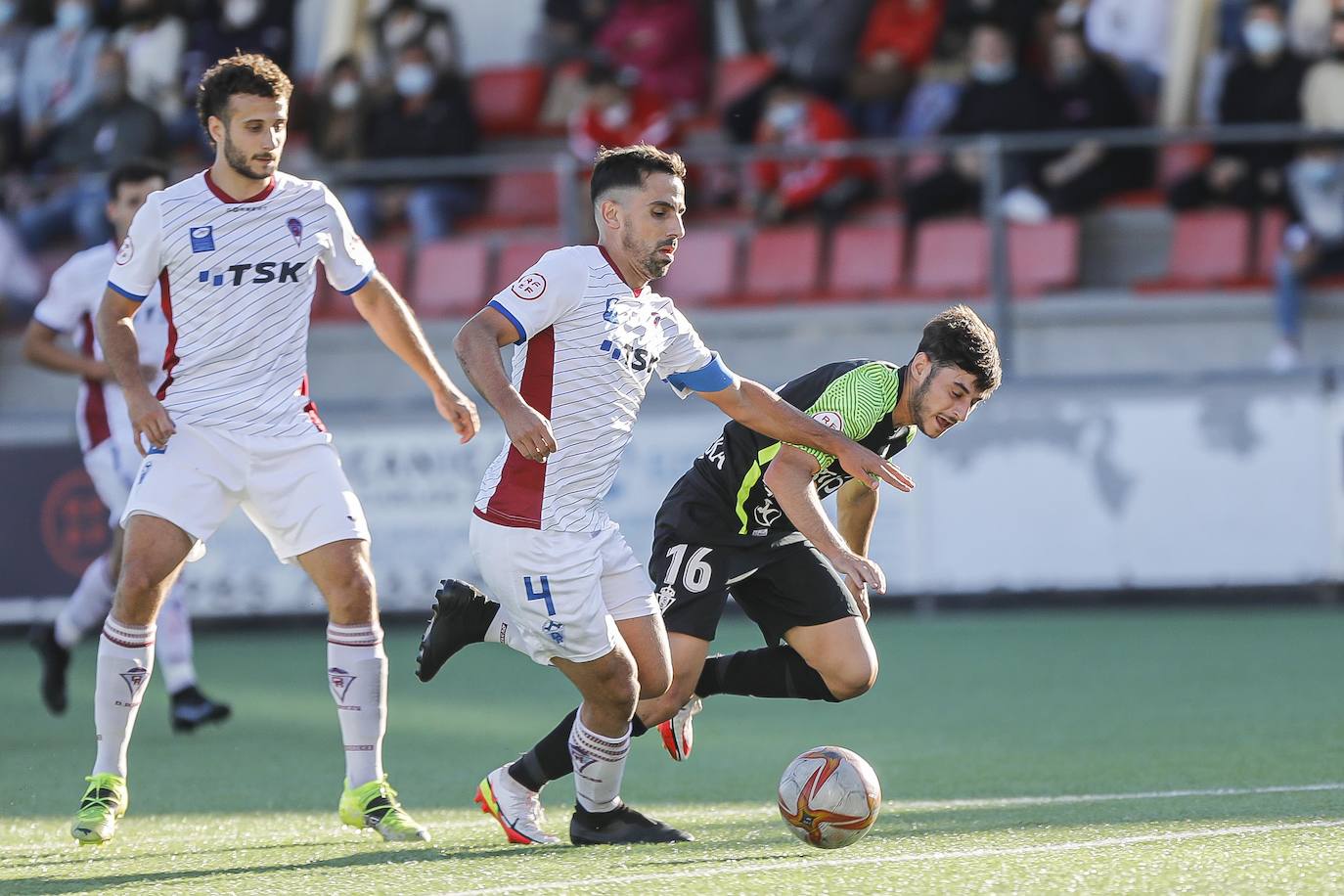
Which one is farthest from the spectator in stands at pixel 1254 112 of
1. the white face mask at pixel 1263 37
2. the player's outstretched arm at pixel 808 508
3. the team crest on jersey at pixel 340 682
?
the team crest on jersey at pixel 340 682

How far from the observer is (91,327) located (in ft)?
27.5

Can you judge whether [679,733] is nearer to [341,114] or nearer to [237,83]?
[237,83]

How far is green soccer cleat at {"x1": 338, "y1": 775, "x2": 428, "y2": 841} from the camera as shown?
5363mm

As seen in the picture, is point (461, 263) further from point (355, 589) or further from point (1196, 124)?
point (355, 589)

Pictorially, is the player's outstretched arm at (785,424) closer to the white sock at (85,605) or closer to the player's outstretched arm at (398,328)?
the player's outstretched arm at (398,328)

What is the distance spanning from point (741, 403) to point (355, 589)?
46.9 inches

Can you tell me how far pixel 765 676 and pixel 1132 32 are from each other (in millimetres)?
9252

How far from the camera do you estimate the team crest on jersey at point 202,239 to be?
216 inches

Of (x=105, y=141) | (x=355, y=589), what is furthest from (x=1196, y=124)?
(x=355, y=589)

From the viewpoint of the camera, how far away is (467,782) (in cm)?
686

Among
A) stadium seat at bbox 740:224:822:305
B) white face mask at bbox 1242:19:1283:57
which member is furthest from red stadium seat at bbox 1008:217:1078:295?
white face mask at bbox 1242:19:1283:57

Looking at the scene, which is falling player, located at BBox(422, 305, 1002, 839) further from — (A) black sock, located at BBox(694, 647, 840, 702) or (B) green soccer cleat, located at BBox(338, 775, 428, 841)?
(B) green soccer cleat, located at BBox(338, 775, 428, 841)

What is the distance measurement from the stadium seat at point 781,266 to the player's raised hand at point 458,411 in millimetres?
7922

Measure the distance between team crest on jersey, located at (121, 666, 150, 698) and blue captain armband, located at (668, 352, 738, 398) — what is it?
1690 millimetres
